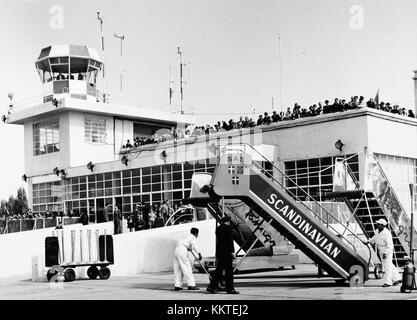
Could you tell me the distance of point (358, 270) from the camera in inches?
626

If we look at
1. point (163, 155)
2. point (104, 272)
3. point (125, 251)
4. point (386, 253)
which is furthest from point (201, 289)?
point (163, 155)

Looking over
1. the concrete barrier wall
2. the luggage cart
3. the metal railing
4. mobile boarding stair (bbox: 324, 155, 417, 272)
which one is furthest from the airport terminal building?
the luggage cart

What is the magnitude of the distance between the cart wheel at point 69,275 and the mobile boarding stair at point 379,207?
25.3 feet

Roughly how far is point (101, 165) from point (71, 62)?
31.1ft

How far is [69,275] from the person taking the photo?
20078mm

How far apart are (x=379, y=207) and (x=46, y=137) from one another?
1229 inches

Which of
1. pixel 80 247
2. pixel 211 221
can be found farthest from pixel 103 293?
pixel 211 221

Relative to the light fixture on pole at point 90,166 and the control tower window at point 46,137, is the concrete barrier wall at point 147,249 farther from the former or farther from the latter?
the control tower window at point 46,137

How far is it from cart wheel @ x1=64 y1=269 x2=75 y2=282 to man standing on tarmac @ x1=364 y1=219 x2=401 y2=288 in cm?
879

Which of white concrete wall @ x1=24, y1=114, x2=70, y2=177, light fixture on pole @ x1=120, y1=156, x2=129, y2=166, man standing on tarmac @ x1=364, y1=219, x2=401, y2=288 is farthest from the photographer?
white concrete wall @ x1=24, y1=114, x2=70, y2=177

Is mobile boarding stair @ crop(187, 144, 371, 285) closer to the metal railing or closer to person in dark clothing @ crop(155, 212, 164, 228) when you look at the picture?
person in dark clothing @ crop(155, 212, 164, 228)

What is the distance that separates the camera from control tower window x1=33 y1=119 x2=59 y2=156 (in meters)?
44.8

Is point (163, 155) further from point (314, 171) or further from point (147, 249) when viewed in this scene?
point (147, 249)
